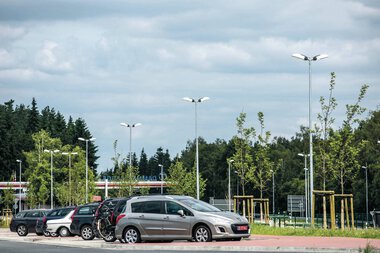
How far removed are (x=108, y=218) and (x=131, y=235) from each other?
8.69 ft

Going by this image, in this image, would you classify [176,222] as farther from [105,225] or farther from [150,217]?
[105,225]

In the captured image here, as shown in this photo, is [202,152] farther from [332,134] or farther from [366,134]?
[332,134]

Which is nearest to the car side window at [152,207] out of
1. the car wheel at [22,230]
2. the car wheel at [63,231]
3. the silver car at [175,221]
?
the silver car at [175,221]

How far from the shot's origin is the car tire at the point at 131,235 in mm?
31641

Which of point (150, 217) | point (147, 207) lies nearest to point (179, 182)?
point (147, 207)

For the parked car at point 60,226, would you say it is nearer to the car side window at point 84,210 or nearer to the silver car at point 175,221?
the car side window at point 84,210

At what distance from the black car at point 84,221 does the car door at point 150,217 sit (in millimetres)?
7125

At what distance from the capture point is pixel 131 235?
31.7 metres

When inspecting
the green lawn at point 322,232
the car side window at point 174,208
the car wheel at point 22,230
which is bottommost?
the car wheel at point 22,230

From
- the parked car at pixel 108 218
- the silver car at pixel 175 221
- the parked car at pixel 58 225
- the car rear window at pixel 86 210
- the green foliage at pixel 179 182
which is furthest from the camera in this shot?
the green foliage at pixel 179 182

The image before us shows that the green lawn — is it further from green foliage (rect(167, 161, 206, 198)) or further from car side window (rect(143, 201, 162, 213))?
green foliage (rect(167, 161, 206, 198))

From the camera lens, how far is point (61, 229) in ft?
141

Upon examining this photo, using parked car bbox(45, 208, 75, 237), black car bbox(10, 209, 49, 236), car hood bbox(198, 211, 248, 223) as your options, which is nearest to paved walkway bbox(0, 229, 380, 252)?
car hood bbox(198, 211, 248, 223)

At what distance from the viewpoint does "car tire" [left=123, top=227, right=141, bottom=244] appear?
1246 inches
